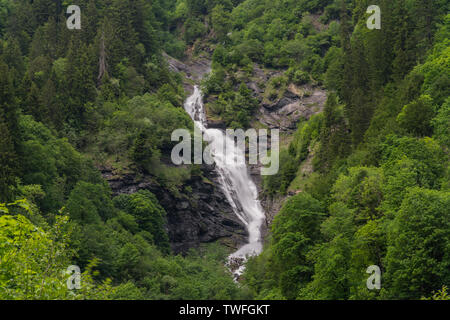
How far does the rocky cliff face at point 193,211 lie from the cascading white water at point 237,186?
1482 mm

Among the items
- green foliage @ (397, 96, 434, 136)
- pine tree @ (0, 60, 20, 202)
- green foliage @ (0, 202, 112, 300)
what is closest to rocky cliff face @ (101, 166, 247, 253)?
pine tree @ (0, 60, 20, 202)

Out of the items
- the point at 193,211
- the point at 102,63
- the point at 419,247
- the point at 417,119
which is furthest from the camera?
the point at 102,63

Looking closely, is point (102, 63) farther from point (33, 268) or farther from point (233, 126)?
point (33, 268)

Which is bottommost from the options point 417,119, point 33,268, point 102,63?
point 33,268

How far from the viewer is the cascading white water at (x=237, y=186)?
280 feet

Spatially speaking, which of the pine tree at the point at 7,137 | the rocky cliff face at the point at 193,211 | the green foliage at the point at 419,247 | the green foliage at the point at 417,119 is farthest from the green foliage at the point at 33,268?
the rocky cliff face at the point at 193,211

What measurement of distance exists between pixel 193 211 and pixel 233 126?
2749 centimetres

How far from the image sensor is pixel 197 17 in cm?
15412

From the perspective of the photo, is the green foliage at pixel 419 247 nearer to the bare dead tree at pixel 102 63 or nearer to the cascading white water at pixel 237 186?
the cascading white water at pixel 237 186

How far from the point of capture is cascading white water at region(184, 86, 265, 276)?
85312 millimetres

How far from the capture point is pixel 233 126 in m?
109

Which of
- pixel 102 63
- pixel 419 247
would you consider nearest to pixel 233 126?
pixel 102 63
